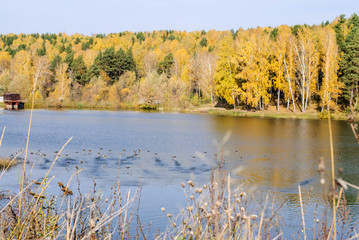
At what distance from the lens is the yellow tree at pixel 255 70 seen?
4544cm

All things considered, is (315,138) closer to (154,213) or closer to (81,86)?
(154,213)

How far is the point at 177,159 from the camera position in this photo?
1697cm

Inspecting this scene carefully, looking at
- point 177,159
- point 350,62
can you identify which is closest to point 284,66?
point 350,62

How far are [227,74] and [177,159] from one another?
108 ft

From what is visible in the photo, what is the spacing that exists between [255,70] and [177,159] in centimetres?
3091

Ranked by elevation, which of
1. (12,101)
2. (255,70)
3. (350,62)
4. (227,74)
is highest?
(350,62)

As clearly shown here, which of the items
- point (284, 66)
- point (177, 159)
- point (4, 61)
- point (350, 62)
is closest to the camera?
point (177, 159)

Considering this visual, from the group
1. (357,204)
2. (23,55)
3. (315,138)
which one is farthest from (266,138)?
(23,55)

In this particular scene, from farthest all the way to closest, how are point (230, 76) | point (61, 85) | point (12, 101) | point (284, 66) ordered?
point (61, 85) < point (12, 101) < point (230, 76) < point (284, 66)

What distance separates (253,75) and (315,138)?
69.2 feet

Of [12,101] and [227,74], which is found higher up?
[227,74]

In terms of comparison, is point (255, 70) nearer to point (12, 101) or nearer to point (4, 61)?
point (12, 101)

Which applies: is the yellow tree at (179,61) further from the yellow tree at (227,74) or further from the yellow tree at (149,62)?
the yellow tree at (227,74)

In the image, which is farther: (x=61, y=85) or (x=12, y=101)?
(x=61, y=85)
